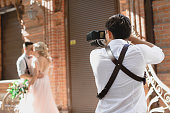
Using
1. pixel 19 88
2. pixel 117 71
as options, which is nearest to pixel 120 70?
pixel 117 71

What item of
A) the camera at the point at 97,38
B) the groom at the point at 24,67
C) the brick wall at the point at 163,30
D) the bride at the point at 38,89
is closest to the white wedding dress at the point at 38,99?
the bride at the point at 38,89

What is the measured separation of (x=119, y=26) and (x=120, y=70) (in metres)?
0.30

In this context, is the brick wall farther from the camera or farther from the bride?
the camera

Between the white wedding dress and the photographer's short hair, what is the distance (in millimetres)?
3357

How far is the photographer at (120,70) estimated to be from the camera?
1529mm

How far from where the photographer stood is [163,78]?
459 cm

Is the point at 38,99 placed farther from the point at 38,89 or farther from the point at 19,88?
the point at 19,88

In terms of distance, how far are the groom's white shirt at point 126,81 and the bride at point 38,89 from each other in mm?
3268

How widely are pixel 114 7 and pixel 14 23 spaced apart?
417cm

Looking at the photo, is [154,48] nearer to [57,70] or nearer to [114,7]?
[114,7]

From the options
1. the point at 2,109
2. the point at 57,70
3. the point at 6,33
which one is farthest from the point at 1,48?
the point at 2,109

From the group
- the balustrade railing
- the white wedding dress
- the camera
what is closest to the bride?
the white wedding dress

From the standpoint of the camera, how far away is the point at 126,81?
5.02 ft

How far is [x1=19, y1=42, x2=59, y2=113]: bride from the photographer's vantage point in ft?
15.4
